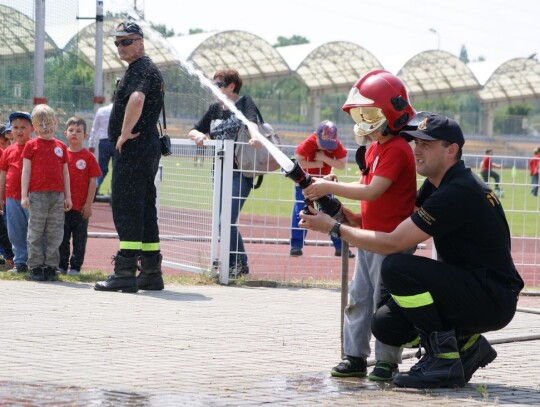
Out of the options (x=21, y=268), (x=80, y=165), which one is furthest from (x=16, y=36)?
(x=21, y=268)

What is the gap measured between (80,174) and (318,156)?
10.6ft

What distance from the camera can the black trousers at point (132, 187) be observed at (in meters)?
10.4

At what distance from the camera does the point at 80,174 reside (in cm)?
1202

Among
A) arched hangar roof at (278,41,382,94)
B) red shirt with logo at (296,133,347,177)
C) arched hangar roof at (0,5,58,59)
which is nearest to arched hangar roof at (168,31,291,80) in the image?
arched hangar roof at (278,41,382,94)

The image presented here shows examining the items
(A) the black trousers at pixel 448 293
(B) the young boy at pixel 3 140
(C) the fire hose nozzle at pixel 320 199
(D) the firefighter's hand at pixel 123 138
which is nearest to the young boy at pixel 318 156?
(B) the young boy at pixel 3 140

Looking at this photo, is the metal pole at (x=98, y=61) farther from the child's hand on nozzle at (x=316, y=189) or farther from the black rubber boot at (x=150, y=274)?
the child's hand on nozzle at (x=316, y=189)

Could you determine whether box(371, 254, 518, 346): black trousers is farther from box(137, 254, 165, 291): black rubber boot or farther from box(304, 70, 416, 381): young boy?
box(137, 254, 165, 291): black rubber boot

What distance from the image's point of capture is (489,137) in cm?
8544

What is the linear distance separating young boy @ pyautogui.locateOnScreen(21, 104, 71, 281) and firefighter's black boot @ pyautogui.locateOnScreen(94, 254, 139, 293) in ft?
3.17

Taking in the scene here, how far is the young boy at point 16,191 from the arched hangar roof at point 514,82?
236ft

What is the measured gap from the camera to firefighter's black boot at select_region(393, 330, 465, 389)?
6461 millimetres

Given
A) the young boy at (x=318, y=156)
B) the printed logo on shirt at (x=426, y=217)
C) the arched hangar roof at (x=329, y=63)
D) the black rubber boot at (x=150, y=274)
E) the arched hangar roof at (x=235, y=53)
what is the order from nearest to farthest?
the printed logo on shirt at (x=426, y=217) → the black rubber boot at (x=150, y=274) → the young boy at (x=318, y=156) → the arched hangar roof at (x=235, y=53) → the arched hangar roof at (x=329, y=63)

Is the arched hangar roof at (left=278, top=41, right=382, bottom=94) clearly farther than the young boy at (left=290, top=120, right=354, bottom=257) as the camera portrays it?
Yes

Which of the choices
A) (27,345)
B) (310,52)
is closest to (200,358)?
(27,345)
